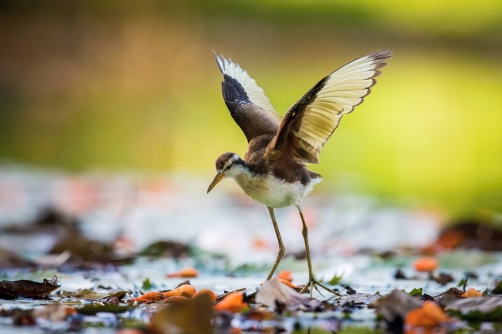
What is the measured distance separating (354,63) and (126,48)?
2242 cm

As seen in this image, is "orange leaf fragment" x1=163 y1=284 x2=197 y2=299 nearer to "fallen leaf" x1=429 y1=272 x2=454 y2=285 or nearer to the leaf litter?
the leaf litter

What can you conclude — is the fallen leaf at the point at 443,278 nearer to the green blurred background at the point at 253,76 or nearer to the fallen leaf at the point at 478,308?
the fallen leaf at the point at 478,308

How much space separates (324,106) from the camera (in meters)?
4.80

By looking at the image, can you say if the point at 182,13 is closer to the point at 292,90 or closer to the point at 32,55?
the point at 32,55

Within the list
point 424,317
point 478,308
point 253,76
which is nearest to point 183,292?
point 424,317

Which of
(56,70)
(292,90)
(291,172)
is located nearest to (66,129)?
(292,90)

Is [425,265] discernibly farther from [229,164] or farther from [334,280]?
[229,164]

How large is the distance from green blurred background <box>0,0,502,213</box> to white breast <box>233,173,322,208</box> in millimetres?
5493

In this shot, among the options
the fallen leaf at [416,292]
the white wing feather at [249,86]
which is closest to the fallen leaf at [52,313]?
the fallen leaf at [416,292]

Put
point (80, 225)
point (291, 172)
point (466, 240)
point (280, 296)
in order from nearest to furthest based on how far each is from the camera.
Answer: point (280, 296), point (291, 172), point (466, 240), point (80, 225)

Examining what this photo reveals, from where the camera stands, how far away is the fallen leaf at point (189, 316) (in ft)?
11.0

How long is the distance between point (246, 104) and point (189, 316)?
8.48 ft

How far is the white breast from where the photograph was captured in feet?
16.1

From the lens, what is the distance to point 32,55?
81.3 feet
